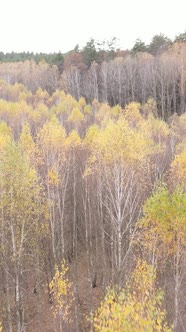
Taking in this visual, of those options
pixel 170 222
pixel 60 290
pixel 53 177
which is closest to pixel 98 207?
pixel 53 177

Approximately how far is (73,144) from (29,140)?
13.7ft

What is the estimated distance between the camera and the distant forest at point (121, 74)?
59031mm

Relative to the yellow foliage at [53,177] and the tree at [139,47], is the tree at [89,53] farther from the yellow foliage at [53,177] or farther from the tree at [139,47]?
the yellow foliage at [53,177]

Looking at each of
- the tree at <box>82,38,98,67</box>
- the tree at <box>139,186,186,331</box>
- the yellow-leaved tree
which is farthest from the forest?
the tree at <box>82,38,98,67</box>

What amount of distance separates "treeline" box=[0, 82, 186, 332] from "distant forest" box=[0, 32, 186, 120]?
19950 mm

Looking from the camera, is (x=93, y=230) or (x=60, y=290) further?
(x=93, y=230)

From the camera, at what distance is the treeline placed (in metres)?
15.3

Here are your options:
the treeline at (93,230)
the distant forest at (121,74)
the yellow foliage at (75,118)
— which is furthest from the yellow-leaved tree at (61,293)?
the distant forest at (121,74)

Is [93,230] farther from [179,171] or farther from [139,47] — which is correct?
[139,47]

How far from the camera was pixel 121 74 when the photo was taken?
209 feet

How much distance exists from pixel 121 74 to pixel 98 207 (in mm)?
45081

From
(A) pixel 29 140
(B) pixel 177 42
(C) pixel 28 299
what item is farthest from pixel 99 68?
(C) pixel 28 299

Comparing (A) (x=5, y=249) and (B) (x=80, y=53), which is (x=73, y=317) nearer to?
(A) (x=5, y=249)

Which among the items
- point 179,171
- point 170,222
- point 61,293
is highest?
point 179,171
